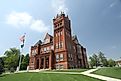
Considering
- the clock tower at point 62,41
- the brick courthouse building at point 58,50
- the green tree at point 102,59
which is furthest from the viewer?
the green tree at point 102,59

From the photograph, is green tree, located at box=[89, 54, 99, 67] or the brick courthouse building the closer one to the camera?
the brick courthouse building

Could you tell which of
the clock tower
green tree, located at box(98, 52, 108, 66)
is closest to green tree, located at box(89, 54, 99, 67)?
green tree, located at box(98, 52, 108, 66)

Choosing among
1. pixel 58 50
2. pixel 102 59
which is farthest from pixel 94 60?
pixel 58 50

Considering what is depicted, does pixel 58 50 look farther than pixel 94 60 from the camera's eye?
No

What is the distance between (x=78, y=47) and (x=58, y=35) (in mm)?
12543

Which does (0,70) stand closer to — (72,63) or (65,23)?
(72,63)

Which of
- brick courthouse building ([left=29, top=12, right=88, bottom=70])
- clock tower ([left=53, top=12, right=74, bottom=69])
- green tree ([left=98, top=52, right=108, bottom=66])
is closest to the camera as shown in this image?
clock tower ([left=53, top=12, right=74, bottom=69])

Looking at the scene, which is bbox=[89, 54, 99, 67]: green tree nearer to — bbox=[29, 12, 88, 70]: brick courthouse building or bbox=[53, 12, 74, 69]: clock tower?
bbox=[29, 12, 88, 70]: brick courthouse building

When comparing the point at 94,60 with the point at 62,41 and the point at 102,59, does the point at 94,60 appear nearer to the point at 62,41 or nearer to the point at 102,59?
the point at 102,59

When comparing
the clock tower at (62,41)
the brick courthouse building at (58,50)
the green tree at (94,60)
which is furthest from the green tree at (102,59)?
the clock tower at (62,41)

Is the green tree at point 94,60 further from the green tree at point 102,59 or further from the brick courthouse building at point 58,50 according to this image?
the brick courthouse building at point 58,50

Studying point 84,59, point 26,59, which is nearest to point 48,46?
point 84,59

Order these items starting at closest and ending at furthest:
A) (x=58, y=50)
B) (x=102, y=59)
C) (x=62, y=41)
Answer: (x=62, y=41) → (x=58, y=50) → (x=102, y=59)

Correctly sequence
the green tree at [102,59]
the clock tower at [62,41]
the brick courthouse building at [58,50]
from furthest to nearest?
the green tree at [102,59], the brick courthouse building at [58,50], the clock tower at [62,41]
